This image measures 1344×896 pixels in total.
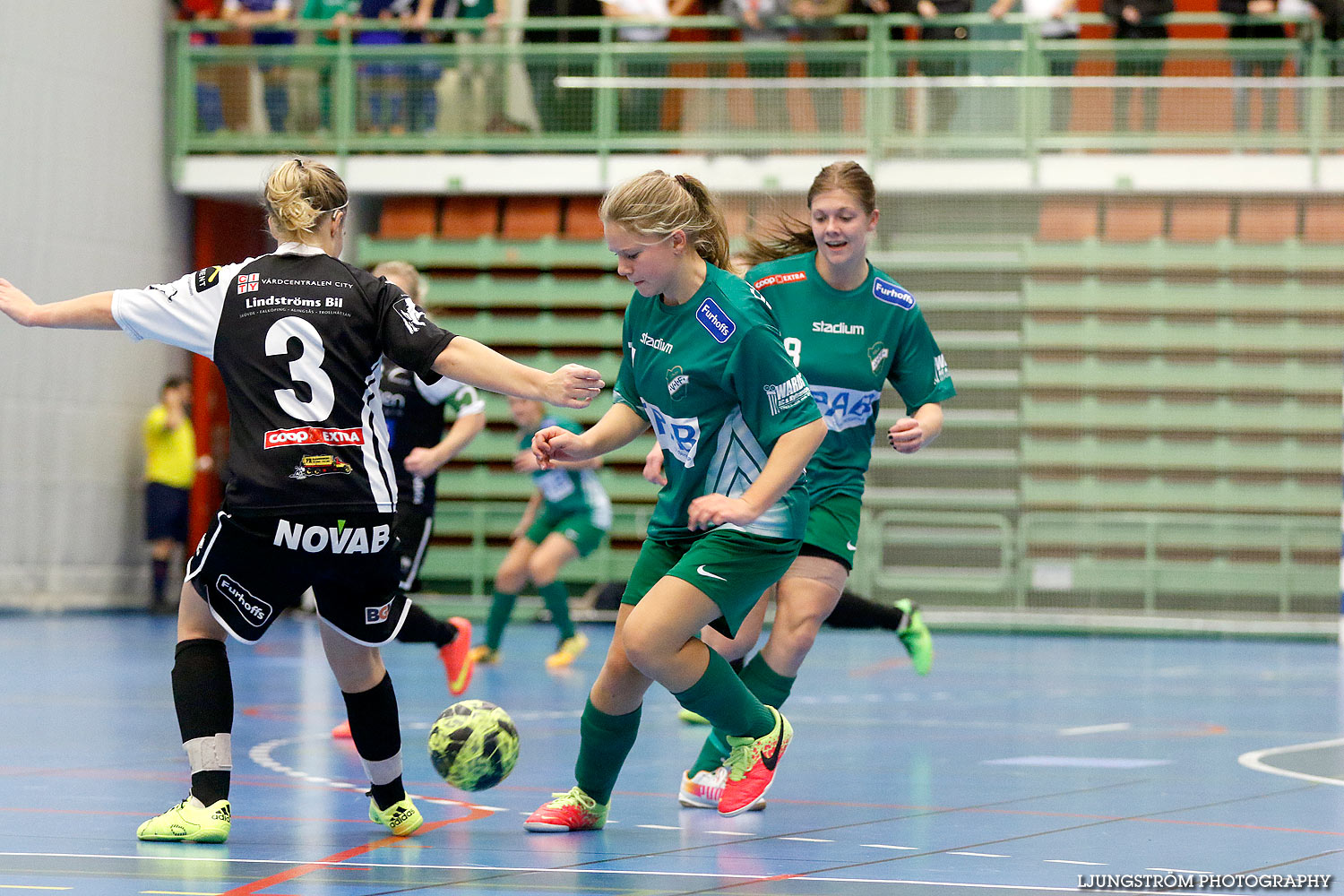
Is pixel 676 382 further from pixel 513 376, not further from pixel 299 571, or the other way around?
pixel 299 571

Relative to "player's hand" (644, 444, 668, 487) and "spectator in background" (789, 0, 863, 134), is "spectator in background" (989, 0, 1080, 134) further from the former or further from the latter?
"player's hand" (644, 444, 668, 487)

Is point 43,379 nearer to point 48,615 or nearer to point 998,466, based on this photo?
point 48,615

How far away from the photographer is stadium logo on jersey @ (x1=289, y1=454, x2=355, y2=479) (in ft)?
14.8

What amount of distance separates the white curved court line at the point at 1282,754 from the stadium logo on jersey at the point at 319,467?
11.9 ft

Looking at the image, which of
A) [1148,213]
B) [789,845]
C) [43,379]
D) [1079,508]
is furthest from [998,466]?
[789,845]

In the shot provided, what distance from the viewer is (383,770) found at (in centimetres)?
479

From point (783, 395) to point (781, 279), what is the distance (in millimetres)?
1512

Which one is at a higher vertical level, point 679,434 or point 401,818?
point 679,434

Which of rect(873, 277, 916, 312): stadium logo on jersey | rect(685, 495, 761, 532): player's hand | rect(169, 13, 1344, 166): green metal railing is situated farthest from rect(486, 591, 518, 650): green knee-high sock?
rect(685, 495, 761, 532): player's hand

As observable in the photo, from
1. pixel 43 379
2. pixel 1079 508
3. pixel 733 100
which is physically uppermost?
pixel 733 100

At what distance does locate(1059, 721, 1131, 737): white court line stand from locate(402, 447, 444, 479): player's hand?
10.1 ft

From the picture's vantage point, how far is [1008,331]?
15.8 m

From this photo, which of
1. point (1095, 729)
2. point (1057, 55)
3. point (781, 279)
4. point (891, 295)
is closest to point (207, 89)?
point (1057, 55)

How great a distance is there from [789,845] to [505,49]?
12.1 metres
